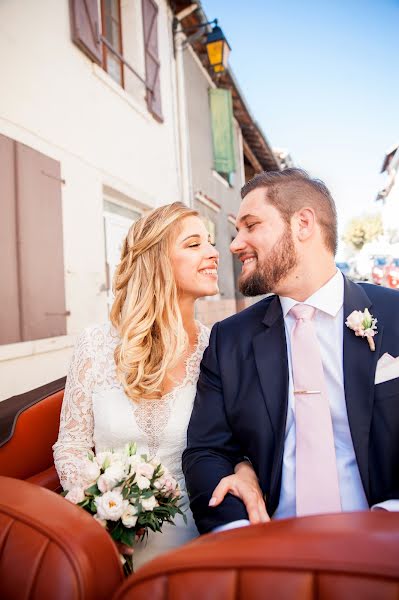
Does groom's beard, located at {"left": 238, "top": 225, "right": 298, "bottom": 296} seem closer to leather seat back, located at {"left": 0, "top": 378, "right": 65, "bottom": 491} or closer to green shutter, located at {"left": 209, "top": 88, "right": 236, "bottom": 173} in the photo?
leather seat back, located at {"left": 0, "top": 378, "right": 65, "bottom": 491}

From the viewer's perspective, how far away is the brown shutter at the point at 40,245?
378 cm

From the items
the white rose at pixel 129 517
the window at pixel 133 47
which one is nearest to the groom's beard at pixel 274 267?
the white rose at pixel 129 517

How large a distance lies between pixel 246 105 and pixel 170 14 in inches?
175

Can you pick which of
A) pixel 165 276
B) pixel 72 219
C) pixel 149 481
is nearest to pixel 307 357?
pixel 149 481

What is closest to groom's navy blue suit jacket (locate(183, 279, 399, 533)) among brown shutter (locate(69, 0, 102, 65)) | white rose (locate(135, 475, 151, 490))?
white rose (locate(135, 475, 151, 490))

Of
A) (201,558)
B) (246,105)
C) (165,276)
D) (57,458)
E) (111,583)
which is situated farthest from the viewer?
(246,105)

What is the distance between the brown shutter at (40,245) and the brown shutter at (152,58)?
2.96m

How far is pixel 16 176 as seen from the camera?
12.2 ft

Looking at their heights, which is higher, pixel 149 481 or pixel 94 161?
pixel 94 161

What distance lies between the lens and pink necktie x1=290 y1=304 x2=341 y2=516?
1586 millimetres

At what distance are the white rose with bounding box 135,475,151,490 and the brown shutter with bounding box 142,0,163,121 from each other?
615 centimetres

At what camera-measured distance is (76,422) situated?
2156 mm

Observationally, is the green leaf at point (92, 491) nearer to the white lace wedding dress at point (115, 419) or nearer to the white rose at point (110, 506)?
the white rose at point (110, 506)

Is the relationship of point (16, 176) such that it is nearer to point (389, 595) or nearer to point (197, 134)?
point (389, 595)
